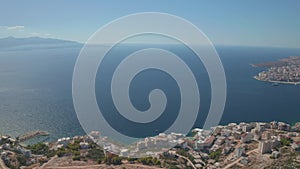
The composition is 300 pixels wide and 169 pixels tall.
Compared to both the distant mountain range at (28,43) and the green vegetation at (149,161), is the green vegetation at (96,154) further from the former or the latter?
the distant mountain range at (28,43)

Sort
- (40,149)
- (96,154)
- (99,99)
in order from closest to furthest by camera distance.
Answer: (96,154) → (40,149) → (99,99)

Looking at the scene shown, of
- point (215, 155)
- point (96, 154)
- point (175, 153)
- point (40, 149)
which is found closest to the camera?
point (96, 154)

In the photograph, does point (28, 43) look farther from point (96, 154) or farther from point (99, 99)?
point (96, 154)

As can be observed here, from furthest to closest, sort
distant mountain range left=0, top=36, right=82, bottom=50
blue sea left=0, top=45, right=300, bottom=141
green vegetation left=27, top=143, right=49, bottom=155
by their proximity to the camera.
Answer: distant mountain range left=0, top=36, right=82, bottom=50
blue sea left=0, top=45, right=300, bottom=141
green vegetation left=27, top=143, right=49, bottom=155

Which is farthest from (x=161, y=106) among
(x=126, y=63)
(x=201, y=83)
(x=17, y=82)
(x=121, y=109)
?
(x=17, y=82)

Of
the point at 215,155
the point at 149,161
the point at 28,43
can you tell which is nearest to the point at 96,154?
the point at 149,161

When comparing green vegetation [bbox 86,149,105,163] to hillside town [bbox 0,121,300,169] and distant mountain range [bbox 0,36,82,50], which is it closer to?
hillside town [bbox 0,121,300,169]

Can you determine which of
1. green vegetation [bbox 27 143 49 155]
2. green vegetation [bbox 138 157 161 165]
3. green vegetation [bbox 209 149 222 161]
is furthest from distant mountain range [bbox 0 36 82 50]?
green vegetation [bbox 138 157 161 165]
